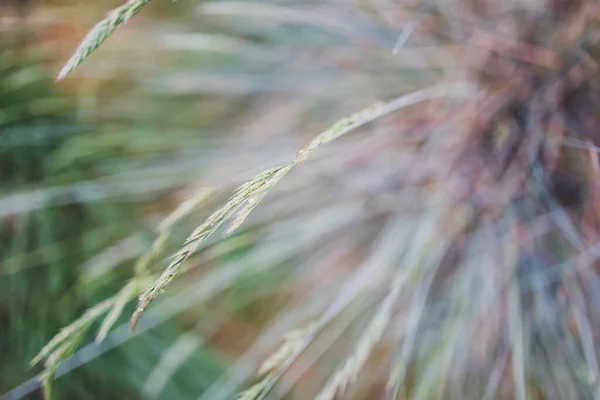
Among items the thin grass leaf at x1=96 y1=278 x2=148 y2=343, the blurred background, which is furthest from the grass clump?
the thin grass leaf at x1=96 y1=278 x2=148 y2=343

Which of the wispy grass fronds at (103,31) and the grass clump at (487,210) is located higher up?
the wispy grass fronds at (103,31)

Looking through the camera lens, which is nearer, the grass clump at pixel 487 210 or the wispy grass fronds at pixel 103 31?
the wispy grass fronds at pixel 103 31

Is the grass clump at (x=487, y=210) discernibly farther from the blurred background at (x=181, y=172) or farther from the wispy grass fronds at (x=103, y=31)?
the wispy grass fronds at (x=103, y=31)

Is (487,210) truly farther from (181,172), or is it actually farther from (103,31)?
(103,31)

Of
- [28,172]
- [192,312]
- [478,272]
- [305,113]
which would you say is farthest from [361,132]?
[28,172]

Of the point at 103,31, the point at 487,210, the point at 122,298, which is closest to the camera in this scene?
the point at 103,31

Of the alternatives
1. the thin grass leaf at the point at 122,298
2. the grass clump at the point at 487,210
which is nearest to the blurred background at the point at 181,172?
the grass clump at the point at 487,210

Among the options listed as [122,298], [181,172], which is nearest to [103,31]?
[122,298]

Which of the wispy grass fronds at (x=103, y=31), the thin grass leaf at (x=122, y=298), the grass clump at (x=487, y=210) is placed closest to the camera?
the wispy grass fronds at (x=103, y=31)

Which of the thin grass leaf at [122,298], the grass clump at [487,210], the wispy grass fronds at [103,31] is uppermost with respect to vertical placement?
the wispy grass fronds at [103,31]
